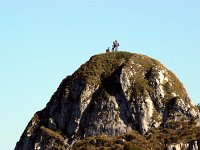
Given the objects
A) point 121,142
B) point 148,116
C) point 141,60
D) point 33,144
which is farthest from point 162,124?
point 33,144

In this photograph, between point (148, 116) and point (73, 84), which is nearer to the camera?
point (148, 116)

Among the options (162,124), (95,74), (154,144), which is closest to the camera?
(154,144)

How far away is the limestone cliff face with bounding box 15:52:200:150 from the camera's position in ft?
470

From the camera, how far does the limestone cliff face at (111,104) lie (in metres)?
143

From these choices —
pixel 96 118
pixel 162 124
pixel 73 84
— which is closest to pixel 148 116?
pixel 162 124

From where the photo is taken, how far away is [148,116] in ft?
470

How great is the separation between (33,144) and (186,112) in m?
41.7

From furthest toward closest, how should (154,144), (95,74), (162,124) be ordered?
(95,74) < (162,124) < (154,144)

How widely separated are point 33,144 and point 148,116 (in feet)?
105

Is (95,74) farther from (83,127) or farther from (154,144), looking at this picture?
(154,144)

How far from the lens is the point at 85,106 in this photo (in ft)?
489

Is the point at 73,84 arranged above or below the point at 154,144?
above

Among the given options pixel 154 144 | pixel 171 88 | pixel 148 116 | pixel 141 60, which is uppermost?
pixel 141 60

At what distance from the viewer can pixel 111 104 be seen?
480ft
